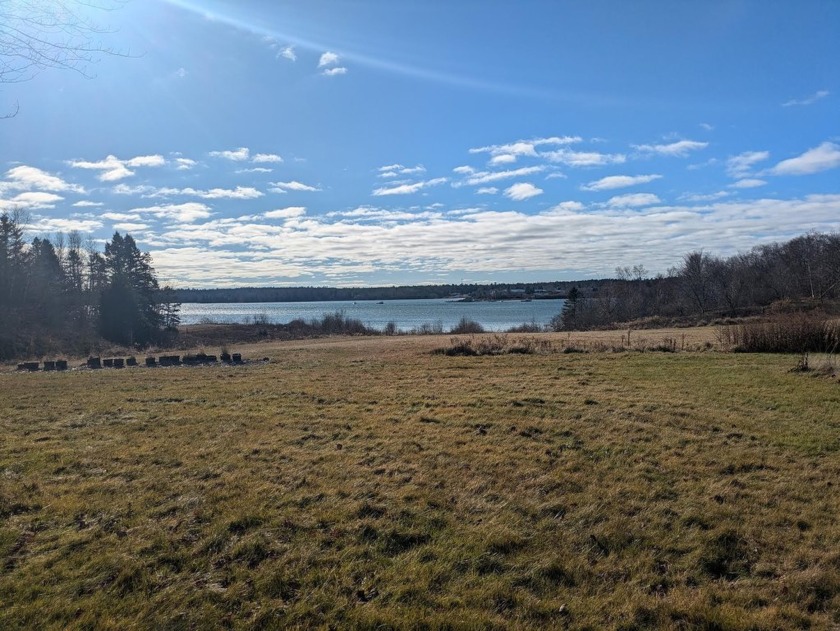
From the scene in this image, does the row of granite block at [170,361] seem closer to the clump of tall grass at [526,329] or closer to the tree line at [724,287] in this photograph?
the clump of tall grass at [526,329]

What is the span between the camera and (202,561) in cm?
411

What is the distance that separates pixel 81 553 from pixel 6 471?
3.19 metres

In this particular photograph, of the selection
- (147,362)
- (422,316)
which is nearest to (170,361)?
(147,362)

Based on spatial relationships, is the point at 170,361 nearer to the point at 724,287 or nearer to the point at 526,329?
the point at 526,329

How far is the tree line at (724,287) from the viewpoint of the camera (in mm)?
71625

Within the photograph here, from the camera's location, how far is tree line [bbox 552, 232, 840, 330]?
71625mm

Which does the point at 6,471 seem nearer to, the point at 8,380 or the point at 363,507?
the point at 363,507

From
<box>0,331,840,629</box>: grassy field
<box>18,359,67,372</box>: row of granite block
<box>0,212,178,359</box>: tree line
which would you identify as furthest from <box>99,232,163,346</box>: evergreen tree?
<box>0,331,840,629</box>: grassy field

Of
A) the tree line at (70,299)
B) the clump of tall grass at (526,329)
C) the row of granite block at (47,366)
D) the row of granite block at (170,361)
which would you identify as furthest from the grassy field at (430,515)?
the tree line at (70,299)

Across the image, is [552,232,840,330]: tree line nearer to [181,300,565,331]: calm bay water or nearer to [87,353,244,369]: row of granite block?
[181,300,565,331]: calm bay water

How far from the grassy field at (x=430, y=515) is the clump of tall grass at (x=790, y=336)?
9569 millimetres

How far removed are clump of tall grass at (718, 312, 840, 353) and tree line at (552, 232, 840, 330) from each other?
147 ft

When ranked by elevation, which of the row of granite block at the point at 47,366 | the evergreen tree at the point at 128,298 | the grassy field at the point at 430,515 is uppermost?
the evergreen tree at the point at 128,298

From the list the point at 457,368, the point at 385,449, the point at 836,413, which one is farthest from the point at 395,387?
the point at 836,413
